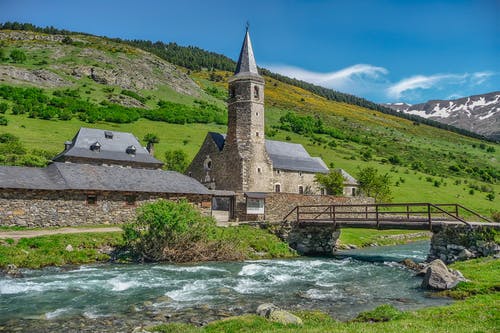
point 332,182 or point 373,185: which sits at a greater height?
point 332,182

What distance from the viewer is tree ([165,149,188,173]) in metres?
62.5

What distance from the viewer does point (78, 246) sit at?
962 inches

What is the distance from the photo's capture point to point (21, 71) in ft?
334

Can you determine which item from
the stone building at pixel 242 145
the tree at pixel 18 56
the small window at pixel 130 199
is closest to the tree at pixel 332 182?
the stone building at pixel 242 145

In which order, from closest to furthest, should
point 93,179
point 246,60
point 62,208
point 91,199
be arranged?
point 62,208 → point 91,199 → point 93,179 → point 246,60

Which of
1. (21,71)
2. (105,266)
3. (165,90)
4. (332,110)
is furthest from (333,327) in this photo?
(332,110)

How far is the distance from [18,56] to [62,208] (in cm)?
10254

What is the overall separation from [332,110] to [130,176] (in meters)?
144

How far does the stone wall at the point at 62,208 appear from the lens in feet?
91.7

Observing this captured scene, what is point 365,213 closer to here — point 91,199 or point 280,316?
point 91,199

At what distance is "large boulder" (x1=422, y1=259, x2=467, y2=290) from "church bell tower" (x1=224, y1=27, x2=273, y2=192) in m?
31.3

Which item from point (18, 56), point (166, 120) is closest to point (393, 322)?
point (166, 120)

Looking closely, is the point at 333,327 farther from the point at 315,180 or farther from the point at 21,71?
the point at 21,71

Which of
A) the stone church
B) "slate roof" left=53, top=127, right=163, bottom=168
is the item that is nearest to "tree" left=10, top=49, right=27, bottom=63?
"slate roof" left=53, top=127, right=163, bottom=168
